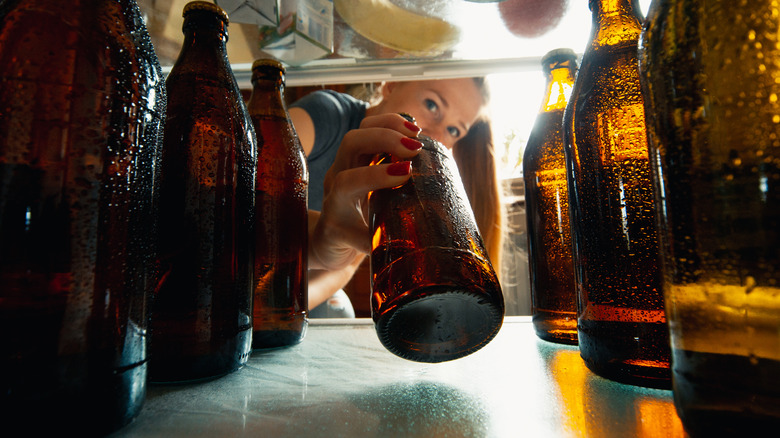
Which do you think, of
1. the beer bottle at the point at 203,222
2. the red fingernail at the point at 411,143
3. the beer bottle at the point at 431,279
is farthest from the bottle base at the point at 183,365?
the red fingernail at the point at 411,143

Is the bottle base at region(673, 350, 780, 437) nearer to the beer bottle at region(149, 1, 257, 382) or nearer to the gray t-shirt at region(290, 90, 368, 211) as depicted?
the beer bottle at region(149, 1, 257, 382)

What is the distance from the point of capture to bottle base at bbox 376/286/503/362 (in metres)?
0.33

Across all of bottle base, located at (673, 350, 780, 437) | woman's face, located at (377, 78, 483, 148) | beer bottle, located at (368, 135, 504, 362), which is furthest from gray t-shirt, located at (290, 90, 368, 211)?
bottle base, located at (673, 350, 780, 437)

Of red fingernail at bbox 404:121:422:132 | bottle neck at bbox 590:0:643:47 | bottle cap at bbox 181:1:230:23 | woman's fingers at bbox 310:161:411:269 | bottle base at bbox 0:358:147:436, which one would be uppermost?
bottle cap at bbox 181:1:230:23

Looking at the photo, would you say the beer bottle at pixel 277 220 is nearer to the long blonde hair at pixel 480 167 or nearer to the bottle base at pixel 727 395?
the bottle base at pixel 727 395

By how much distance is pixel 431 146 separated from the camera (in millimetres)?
453

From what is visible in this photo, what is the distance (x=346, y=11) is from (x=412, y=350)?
1.75ft

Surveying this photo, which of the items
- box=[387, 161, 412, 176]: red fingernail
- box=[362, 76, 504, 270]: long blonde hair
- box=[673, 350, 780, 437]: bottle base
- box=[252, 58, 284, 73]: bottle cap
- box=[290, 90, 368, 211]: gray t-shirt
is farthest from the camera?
box=[362, 76, 504, 270]: long blonde hair

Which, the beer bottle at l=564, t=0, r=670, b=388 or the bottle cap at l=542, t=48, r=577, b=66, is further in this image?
the bottle cap at l=542, t=48, r=577, b=66

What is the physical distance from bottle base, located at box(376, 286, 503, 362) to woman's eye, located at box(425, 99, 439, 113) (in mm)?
1083

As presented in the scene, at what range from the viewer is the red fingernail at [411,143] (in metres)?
0.45

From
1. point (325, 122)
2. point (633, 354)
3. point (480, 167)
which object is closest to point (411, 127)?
point (633, 354)

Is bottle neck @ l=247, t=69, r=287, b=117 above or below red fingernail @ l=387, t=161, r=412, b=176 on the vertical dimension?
above

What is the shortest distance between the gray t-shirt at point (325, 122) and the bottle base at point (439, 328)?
0.98 m
